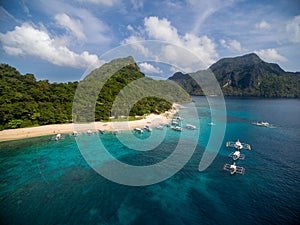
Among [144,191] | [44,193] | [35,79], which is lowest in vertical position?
[144,191]

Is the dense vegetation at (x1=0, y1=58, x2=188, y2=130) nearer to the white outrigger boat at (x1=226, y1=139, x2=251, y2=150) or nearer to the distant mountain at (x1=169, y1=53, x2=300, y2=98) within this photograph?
the white outrigger boat at (x1=226, y1=139, x2=251, y2=150)

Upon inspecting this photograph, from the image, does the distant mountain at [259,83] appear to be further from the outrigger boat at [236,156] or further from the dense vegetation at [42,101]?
the outrigger boat at [236,156]

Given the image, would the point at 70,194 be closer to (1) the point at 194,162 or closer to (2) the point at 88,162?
(2) the point at 88,162

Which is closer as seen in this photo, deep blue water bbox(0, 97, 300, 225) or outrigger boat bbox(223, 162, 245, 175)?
deep blue water bbox(0, 97, 300, 225)

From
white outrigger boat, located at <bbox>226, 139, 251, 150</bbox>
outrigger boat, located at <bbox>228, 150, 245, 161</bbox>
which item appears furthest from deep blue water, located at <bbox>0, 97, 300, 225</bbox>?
white outrigger boat, located at <bbox>226, 139, 251, 150</bbox>

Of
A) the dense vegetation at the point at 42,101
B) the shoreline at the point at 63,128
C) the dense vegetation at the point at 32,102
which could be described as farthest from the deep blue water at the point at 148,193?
the dense vegetation at the point at 42,101

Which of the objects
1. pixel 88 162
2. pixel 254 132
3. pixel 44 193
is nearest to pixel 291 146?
pixel 254 132

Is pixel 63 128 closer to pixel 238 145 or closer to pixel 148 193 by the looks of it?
pixel 148 193
